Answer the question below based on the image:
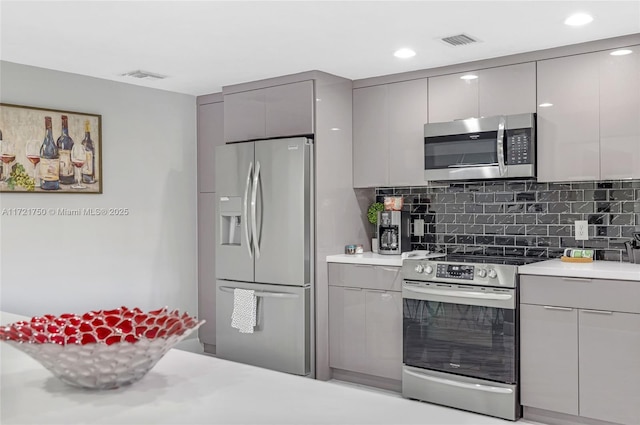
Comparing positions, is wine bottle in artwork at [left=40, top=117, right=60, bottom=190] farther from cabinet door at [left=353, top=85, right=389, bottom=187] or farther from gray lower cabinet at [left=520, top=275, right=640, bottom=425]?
gray lower cabinet at [left=520, top=275, right=640, bottom=425]

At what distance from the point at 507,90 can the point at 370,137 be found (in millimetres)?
1101

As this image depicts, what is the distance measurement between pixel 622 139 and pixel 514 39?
868 millimetres

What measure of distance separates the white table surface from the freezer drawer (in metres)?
2.82

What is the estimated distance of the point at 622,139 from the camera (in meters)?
3.48

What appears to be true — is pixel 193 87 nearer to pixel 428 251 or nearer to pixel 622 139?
pixel 428 251

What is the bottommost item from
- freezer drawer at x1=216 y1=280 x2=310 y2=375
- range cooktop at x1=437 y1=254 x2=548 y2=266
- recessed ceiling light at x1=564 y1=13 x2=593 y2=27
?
freezer drawer at x1=216 y1=280 x2=310 y2=375

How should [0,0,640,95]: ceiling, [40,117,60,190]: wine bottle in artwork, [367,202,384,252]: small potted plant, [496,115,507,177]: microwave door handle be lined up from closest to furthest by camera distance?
[0,0,640,95]: ceiling, [496,115,507,177]: microwave door handle, [40,117,60,190]: wine bottle in artwork, [367,202,384,252]: small potted plant

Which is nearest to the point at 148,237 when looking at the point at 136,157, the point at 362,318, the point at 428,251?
the point at 136,157

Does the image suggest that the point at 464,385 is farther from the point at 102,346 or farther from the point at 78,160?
the point at 78,160

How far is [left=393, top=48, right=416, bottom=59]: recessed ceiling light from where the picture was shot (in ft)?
12.4

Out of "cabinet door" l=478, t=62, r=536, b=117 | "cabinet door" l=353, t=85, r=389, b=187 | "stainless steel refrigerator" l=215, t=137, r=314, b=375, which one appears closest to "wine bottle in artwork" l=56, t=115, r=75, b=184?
"stainless steel refrigerator" l=215, t=137, r=314, b=375

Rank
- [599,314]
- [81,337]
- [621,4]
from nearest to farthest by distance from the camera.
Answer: [81,337] → [621,4] → [599,314]

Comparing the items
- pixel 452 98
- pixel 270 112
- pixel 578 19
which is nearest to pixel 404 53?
pixel 452 98

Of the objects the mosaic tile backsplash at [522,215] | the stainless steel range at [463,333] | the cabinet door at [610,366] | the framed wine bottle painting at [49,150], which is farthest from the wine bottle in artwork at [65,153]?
the cabinet door at [610,366]
